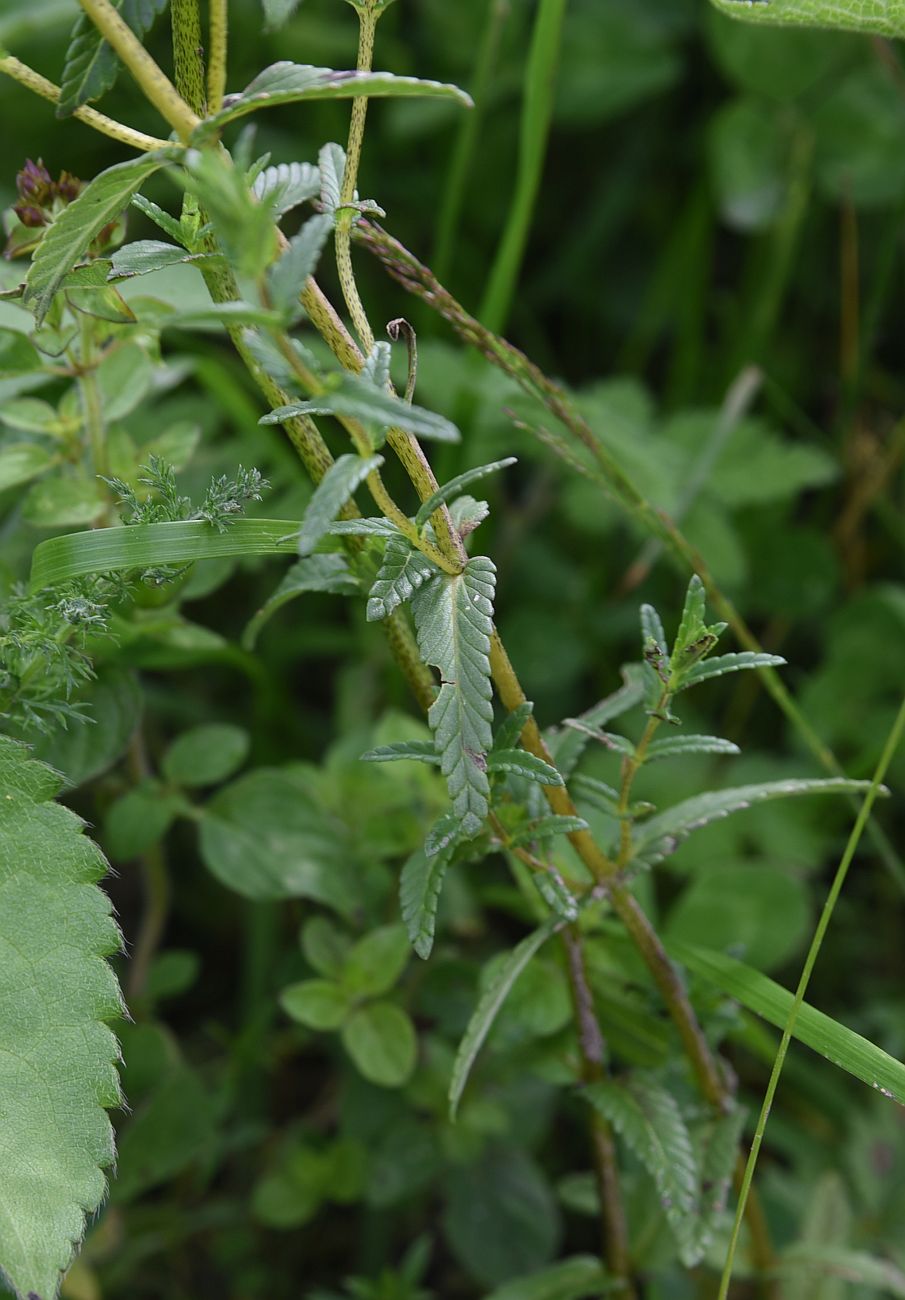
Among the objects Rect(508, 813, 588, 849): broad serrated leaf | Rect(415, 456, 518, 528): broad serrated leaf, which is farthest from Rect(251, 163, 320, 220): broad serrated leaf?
Rect(508, 813, 588, 849): broad serrated leaf

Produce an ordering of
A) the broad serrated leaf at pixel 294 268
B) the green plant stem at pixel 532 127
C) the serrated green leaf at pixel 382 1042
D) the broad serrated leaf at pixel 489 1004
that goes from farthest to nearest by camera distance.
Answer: the green plant stem at pixel 532 127
the serrated green leaf at pixel 382 1042
the broad serrated leaf at pixel 489 1004
the broad serrated leaf at pixel 294 268

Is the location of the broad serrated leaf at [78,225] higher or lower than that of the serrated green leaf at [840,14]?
lower

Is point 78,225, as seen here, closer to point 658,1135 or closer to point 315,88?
point 315,88

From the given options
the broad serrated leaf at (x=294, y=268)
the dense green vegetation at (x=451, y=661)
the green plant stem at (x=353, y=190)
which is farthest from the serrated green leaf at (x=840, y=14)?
the broad serrated leaf at (x=294, y=268)

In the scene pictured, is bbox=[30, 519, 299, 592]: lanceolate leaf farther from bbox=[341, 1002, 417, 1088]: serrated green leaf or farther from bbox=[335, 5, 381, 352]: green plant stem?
bbox=[341, 1002, 417, 1088]: serrated green leaf

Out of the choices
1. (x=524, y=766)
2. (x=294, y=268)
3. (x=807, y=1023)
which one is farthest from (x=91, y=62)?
(x=807, y=1023)

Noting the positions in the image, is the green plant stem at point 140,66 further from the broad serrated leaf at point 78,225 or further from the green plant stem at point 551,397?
the green plant stem at point 551,397

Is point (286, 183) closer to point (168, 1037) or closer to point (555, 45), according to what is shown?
point (555, 45)
